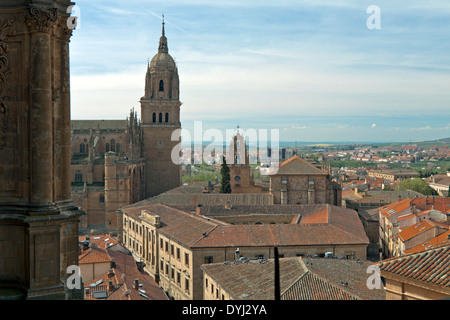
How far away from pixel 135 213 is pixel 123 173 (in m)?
15.6

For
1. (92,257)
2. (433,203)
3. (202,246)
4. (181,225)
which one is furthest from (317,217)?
(92,257)

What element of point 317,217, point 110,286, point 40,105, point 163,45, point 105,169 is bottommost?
point 110,286

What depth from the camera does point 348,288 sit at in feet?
69.5

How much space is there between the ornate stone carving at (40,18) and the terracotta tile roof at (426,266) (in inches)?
407

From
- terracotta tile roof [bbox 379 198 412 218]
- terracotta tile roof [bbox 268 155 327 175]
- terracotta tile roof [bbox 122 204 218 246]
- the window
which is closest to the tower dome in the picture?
terracotta tile roof [bbox 268 155 327 175]

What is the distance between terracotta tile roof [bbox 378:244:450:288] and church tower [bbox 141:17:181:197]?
2424 inches

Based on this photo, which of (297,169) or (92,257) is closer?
(92,257)

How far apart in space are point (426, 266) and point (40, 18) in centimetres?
1094

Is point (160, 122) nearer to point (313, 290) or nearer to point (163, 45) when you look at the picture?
point (163, 45)

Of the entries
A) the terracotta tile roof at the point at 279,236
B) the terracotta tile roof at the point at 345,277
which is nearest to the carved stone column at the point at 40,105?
the terracotta tile roof at the point at 345,277

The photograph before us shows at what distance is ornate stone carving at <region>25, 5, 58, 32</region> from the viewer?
7977 mm

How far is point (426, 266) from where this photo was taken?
41.8 ft

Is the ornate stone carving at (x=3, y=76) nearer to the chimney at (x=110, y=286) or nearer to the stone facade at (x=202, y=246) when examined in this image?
the chimney at (x=110, y=286)
